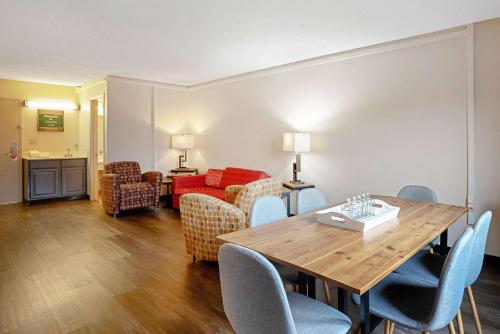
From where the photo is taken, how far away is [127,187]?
17.2 feet

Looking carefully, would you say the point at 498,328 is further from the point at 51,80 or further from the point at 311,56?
the point at 51,80

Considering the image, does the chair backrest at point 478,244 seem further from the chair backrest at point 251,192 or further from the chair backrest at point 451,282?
the chair backrest at point 251,192

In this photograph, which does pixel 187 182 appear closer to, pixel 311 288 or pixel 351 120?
pixel 351 120

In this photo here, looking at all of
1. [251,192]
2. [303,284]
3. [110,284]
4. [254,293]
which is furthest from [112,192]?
[254,293]

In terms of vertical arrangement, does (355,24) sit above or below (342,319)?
above

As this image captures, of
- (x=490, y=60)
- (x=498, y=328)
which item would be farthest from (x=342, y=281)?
(x=490, y=60)

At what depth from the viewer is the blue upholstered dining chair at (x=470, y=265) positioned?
1.62m

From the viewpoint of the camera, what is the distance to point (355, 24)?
3113mm

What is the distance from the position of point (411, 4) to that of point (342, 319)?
8.35 feet

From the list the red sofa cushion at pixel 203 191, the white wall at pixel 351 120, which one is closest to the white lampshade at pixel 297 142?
the white wall at pixel 351 120

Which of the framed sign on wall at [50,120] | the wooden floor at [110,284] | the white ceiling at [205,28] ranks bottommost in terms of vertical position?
the wooden floor at [110,284]

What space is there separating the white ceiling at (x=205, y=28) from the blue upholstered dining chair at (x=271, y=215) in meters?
1.66

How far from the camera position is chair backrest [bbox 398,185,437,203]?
2.77 meters

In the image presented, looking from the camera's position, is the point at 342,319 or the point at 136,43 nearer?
the point at 342,319
